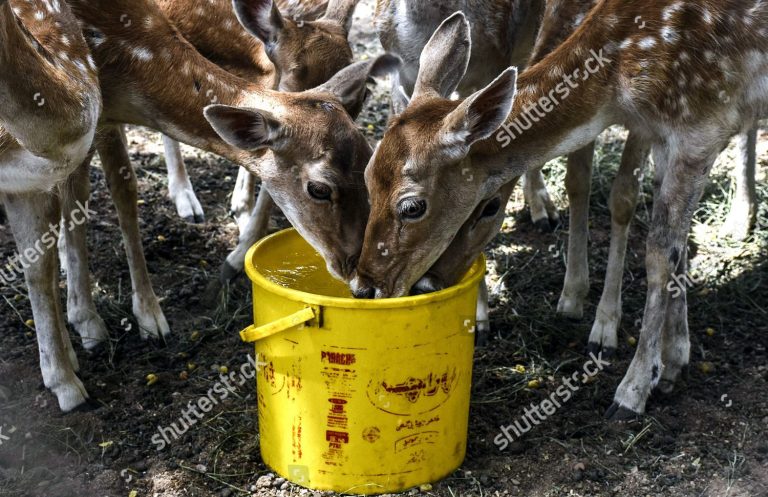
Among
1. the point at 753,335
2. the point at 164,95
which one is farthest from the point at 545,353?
the point at 164,95

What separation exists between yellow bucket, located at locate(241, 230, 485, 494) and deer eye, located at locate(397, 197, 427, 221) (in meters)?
0.42

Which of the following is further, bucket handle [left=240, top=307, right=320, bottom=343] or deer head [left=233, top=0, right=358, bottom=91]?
deer head [left=233, top=0, right=358, bottom=91]

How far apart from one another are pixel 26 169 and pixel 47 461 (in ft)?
4.26

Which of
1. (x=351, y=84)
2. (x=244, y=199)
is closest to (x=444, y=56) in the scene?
(x=351, y=84)

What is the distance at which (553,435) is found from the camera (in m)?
4.82

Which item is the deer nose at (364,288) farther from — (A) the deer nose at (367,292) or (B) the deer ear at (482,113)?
(B) the deer ear at (482,113)

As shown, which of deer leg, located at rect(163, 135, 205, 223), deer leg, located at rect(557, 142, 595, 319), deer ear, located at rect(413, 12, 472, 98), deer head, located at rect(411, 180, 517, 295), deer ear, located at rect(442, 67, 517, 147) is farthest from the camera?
deer leg, located at rect(163, 135, 205, 223)

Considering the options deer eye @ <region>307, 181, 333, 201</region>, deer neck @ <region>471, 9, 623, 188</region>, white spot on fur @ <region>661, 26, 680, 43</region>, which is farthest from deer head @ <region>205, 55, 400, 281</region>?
white spot on fur @ <region>661, 26, 680, 43</region>

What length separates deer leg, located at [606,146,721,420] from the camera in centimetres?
489

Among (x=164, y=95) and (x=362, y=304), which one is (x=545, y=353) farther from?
(x=164, y=95)

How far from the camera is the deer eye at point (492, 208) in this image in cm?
503

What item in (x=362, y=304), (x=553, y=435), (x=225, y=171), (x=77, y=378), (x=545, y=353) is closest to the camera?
(x=362, y=304)

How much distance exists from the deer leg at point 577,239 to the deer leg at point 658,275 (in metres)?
0.87

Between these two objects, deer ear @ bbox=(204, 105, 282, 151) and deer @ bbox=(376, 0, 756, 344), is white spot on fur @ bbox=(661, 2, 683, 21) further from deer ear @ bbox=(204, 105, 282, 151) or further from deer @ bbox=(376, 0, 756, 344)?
deer ear @ bbox=(204, 105, 282, 151)
